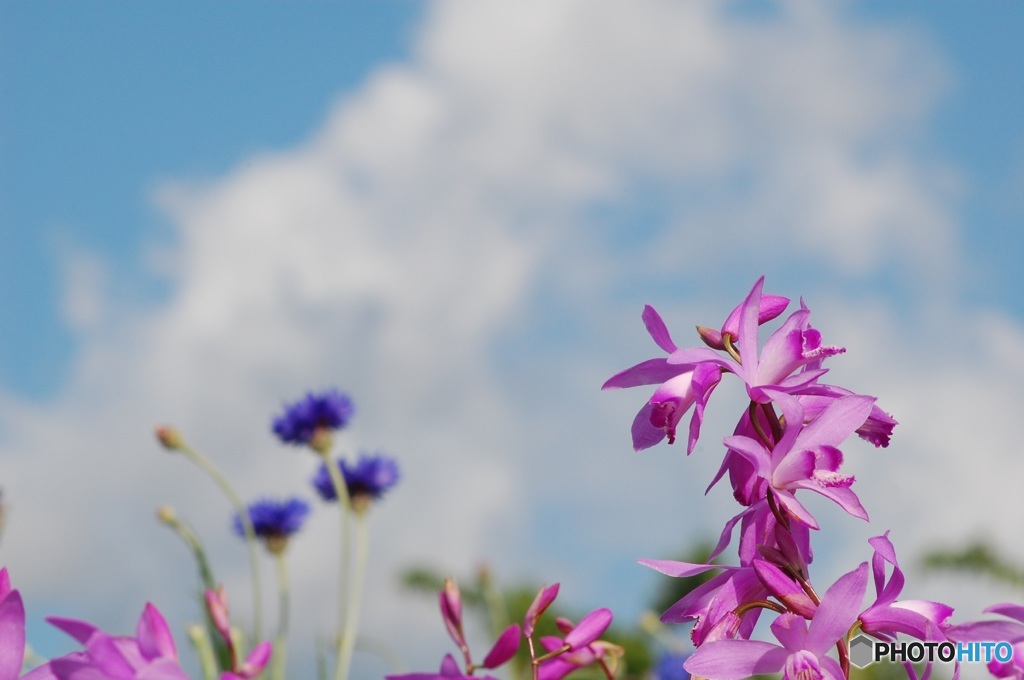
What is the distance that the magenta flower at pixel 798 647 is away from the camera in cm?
80

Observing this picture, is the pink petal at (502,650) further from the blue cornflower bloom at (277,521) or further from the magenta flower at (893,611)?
the blue cornflower bloom at (277,521)

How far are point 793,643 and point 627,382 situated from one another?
10.9 inches

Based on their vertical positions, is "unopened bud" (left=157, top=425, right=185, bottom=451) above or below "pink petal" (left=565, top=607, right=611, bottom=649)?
above

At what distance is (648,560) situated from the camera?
841 mm

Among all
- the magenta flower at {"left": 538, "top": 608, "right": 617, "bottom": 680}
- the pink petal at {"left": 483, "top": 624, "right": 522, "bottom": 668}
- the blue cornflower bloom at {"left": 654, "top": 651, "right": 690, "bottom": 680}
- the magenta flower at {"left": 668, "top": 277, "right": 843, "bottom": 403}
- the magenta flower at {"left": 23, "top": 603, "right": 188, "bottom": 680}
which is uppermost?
the blue cornflower bloom at {"left": 654, "top": 651, "right": 690, "bottom": 680}

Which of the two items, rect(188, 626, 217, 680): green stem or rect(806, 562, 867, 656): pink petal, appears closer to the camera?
rect(806, 562, 867, 656): pink petal

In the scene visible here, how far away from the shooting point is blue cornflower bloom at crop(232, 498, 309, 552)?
11.9 feet

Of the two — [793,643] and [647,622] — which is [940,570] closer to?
[647,622]

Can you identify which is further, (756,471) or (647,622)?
(647,622)

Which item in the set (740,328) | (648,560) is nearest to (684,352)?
(740,328)

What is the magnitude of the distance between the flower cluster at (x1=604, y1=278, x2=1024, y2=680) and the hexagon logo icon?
0.05 meters

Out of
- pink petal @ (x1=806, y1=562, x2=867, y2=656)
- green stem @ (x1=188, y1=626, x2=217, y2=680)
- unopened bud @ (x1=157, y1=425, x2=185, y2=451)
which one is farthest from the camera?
unopened bud @ (x1=157, y1=425, x2=185, y2=451)

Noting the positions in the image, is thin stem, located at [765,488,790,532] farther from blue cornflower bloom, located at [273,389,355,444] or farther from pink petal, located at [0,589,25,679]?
blue cornflower bloom, located at [273,389,355,444]

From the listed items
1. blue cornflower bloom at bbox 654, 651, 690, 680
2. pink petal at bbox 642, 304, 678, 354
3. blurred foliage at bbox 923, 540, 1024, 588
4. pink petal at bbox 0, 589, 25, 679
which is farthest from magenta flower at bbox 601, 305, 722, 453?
blurred foliage at bbox 923, 540, 1024, 588
